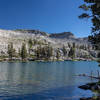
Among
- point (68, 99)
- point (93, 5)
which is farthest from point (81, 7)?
point (68, 99)

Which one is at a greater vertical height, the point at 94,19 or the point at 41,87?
the point at 94,19

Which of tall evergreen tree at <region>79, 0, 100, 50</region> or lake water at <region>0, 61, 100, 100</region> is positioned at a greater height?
tall evergreen tree at <region>79, 0, 100, 50</region>

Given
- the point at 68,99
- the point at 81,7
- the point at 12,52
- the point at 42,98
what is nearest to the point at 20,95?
the point at 42,98

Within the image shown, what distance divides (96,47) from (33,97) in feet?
53.3

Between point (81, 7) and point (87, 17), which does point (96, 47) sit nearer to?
point (87, 17)

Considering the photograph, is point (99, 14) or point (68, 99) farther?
point (68, 99)

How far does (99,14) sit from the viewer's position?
86.7 ft

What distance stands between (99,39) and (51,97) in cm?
1523

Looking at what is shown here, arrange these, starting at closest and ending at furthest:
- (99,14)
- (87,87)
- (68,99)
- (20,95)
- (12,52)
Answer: (99,14) → (68,99) → (20,95) → (87,87) → (12,52)

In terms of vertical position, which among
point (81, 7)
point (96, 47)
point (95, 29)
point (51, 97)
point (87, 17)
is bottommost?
point (51, 97)

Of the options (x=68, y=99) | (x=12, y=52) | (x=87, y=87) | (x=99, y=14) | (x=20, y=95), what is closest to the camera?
(x=99, y=14)

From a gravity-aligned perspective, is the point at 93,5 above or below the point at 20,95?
above

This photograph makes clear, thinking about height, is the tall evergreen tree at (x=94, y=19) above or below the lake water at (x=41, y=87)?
above

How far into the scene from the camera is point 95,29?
27516mm
